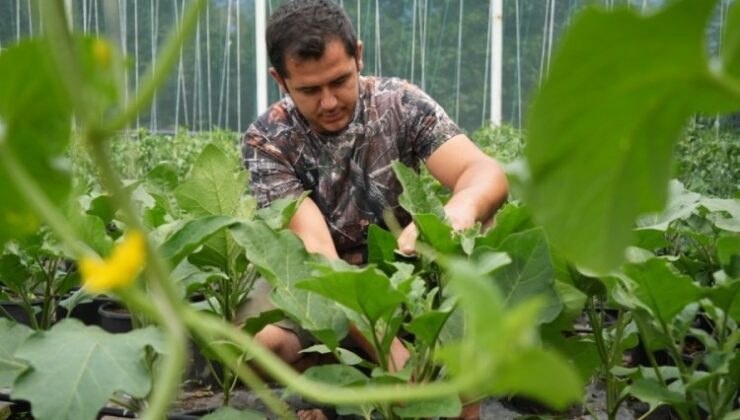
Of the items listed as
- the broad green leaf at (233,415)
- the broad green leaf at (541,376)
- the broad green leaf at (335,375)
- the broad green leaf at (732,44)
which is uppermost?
the broad green leaf at (732,44)

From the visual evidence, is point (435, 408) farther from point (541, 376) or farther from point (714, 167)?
point (714, 167)

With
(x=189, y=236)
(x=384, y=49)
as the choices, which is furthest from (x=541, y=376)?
(x=384, y=49)

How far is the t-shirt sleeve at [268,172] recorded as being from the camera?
2504 mm

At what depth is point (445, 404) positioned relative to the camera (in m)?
1.16

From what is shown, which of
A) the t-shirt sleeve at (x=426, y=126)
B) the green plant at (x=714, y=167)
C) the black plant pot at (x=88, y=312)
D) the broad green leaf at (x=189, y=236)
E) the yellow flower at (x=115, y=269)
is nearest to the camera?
the yellow flower at (x=115, y=269)

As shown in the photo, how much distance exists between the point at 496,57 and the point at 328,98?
857 centimetres

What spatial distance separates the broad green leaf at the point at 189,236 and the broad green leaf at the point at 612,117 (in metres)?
0.80

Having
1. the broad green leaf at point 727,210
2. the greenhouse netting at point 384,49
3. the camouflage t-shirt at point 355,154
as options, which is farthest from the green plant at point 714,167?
the greenhouse netting at point 384,49

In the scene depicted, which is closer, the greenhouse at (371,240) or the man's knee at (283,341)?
the greenhouse at (371,240)

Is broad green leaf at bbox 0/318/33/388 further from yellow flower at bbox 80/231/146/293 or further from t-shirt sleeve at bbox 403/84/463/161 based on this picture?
t-shirt sleeve at bbox 403/84/463/161

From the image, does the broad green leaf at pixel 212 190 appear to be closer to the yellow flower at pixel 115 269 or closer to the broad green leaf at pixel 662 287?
the broad green leaf at pixel 662 287

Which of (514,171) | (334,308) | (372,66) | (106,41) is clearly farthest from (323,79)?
(372,66)

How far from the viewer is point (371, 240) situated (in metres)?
1.59

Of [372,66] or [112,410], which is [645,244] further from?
[372,66]
